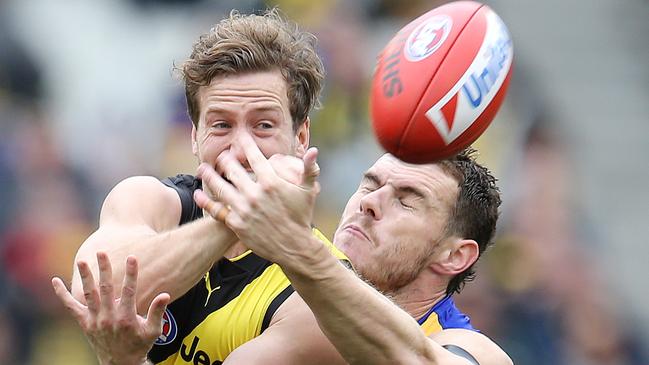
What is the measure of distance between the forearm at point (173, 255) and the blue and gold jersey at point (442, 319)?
54.3 inches

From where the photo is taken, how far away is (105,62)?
8.48m

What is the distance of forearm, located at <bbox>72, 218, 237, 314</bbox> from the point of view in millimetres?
3740

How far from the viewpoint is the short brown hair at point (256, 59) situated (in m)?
4.23

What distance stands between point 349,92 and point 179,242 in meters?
4.84

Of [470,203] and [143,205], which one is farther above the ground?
[470,203]

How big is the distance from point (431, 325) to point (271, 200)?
1.69 m

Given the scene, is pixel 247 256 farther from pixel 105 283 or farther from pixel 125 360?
pixel 105 283

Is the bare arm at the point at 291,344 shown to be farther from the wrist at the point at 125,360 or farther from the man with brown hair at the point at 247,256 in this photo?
the wrist at the point at 125,360

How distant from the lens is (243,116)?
4.06 meters

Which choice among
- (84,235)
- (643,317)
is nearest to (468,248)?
(84,235)

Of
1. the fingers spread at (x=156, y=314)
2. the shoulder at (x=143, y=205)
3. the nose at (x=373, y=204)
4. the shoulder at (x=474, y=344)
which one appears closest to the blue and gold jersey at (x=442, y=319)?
the shoulder at (x=474, y=344)

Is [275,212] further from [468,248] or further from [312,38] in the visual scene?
[468,248]

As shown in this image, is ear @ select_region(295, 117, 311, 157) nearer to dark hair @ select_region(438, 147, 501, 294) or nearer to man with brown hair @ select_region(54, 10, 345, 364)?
man with brown hair @ select_region(54, 10, 345, 364)

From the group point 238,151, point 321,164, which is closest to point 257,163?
point 238,151
